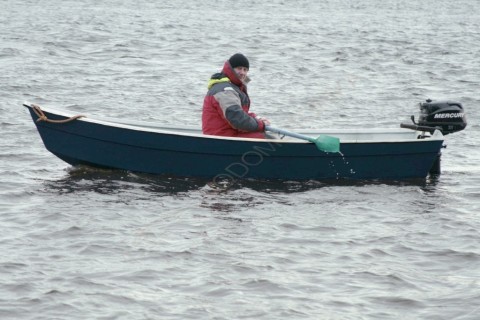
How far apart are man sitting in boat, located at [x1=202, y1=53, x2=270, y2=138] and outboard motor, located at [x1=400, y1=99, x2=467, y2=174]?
6.43ft

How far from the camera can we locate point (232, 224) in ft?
32.9

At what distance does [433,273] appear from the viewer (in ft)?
28.8

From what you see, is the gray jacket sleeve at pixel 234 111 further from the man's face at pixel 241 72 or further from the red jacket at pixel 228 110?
the man's face at pixel 241 72

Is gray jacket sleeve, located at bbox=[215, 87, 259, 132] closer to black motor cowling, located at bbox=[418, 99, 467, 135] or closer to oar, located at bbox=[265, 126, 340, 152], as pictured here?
oar, located at bbox=[265, 126, 340, 152]

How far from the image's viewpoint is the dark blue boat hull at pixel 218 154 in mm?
11359

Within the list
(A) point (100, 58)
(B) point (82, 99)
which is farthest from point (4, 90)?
(A) point (100, 58)

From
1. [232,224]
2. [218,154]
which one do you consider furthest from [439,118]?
[232,224]

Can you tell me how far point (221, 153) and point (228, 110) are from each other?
0.49m

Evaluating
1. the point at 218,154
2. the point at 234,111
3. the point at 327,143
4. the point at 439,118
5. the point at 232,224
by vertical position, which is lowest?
the point at 232,224

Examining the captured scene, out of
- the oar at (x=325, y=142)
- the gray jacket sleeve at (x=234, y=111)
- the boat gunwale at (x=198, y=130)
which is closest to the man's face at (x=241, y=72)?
the gray jacket sleeve at (x=234, y=111)

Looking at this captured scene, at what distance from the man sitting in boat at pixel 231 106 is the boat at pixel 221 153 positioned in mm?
231

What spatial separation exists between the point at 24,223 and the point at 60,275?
164 cm

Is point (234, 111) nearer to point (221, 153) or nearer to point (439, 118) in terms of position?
point (221, 153)

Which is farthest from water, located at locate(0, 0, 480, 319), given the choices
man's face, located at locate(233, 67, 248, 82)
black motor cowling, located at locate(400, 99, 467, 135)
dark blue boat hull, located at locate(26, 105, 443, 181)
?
man's face, located at locate(233, 67, 248, 82)
